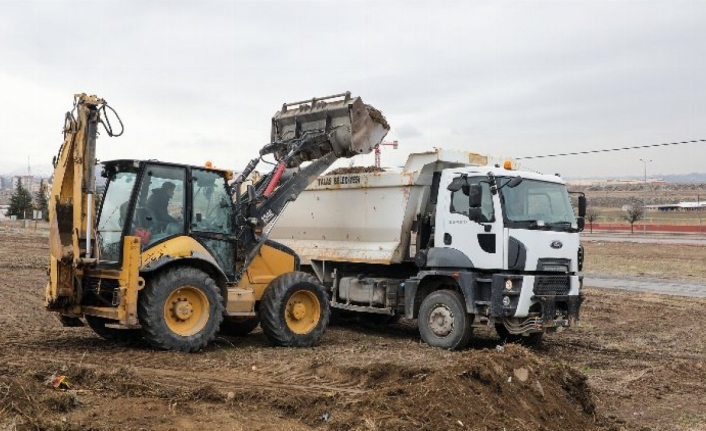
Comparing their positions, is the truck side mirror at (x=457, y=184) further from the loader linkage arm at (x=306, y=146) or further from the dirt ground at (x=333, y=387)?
the dirt ground at (x=333, y=387)

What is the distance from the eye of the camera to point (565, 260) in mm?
10922

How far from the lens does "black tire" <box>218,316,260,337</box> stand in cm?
1103

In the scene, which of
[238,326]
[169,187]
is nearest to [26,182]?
[238,326]

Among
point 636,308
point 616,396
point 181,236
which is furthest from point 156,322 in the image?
point 636,308

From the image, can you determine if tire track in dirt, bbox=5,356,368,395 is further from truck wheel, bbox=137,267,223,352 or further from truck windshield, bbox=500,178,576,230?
truck windshield, bbox=500,178,576,230

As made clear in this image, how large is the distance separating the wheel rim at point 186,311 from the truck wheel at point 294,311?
1210 mm

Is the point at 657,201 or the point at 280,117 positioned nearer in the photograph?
the point at 280,117

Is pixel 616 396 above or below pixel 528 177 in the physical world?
below

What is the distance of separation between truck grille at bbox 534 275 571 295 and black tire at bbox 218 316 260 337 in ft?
13.7

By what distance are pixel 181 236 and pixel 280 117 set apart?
157 inches

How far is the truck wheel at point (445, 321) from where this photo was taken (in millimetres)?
10734

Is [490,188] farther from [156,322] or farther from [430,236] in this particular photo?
[156,322]

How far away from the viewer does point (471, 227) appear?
10844 millimetres

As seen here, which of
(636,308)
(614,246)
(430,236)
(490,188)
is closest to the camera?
(490,188)
